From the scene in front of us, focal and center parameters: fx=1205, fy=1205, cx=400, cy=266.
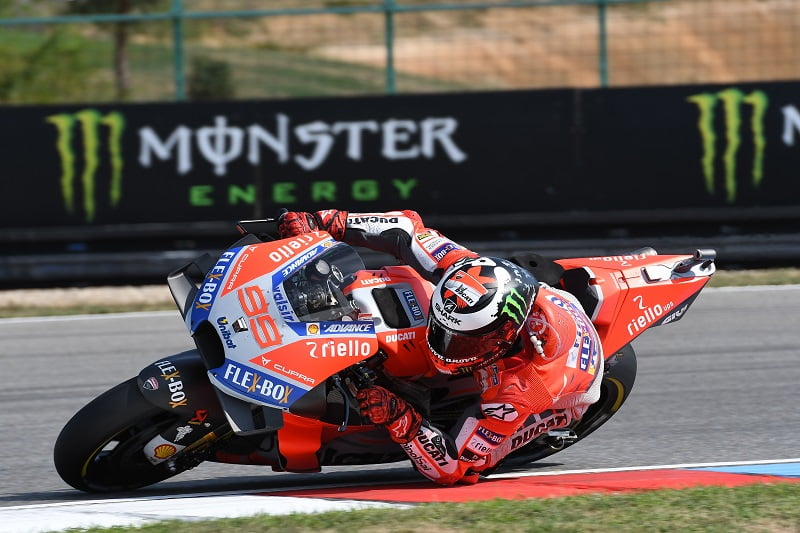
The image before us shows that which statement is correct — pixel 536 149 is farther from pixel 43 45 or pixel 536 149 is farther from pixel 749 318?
pixel 43 45

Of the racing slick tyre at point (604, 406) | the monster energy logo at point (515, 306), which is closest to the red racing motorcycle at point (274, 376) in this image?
the racing slick tyre at point (604, 406)

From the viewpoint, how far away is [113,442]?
5.12 meters

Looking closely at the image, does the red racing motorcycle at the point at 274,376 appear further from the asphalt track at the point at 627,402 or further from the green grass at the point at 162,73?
the green grass at the point at 162,73

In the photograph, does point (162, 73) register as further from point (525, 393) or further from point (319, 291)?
point (525, 393)

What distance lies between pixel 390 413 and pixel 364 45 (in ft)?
29.5

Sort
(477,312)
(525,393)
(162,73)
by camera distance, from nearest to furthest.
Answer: (477,312) → (525,393) → (162,73)

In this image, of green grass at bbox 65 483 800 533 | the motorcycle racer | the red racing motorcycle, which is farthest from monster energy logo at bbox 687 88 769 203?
green grass at bbox 65 483 800 533

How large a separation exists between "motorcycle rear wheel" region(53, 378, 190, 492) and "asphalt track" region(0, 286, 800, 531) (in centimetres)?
9

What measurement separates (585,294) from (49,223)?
697 centimetres

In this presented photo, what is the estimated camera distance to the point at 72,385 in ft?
24.6

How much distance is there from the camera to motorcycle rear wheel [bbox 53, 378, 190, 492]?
15.7 ft

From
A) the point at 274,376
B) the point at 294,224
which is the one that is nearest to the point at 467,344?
the point at 274,376

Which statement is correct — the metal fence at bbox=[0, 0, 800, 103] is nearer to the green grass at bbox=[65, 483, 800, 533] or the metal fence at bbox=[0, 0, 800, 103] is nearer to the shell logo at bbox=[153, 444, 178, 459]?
the shell logo at bbox=[153, 444, 178, 459]

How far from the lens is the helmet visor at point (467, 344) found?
4.65 metres
